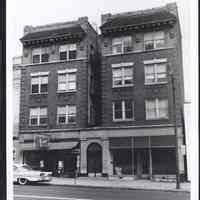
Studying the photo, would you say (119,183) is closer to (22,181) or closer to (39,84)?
(22,181)

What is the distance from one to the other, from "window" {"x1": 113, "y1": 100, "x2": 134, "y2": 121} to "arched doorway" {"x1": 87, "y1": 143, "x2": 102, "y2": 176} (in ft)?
0.64

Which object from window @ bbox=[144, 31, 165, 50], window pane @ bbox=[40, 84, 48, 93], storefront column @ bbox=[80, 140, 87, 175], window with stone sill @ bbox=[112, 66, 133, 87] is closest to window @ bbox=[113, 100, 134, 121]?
window with stone sill @ bbox=[112, 66, 133, 87]

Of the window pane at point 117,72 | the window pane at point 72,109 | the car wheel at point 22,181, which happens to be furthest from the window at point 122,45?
the car wheel at point 22,181

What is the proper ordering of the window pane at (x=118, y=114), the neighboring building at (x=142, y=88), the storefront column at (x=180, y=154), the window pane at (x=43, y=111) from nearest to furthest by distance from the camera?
the storefront column at (x=180, y=154), the neighboring building at (x=142, y=88), the window pane at (x=118, y=114), the window pane at (x=43, y=111)

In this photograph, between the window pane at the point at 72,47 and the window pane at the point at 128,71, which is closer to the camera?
the window pane at the point at 128,71

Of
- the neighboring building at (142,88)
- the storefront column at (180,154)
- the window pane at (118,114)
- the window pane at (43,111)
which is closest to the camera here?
the storefront column at (180,154)

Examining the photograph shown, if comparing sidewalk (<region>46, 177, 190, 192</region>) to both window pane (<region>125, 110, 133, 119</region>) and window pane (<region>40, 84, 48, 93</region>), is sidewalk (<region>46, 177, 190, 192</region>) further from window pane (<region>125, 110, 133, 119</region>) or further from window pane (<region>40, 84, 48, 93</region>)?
window pane (<region>40, 84, 48, 93</region>)

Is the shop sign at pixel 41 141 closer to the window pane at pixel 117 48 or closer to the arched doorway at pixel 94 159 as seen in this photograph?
the arched doorway at pixel 94 159

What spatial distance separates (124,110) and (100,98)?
160 mm

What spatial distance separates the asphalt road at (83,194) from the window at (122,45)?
0.77 m

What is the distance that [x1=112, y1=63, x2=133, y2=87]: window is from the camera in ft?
6.06

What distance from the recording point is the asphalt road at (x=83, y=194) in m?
1.66

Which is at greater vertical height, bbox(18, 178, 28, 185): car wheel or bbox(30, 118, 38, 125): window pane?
bbox(30, 118, 38, 125): window pane

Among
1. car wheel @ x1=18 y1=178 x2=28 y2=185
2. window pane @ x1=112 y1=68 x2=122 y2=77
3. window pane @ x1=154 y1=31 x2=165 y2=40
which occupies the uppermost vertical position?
window pane @ x1=154 y1=31 x2=165 y2=40
